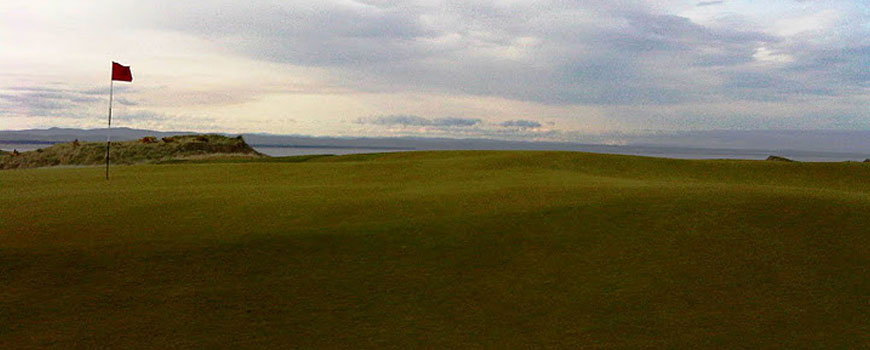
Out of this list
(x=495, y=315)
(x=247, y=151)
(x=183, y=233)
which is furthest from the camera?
(x=247, y=151)

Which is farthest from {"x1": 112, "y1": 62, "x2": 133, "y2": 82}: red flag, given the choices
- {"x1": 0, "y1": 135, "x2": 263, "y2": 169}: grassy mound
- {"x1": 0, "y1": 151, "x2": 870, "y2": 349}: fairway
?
{"x1": 0, "y1": 135, "x2": 263, "y2": 169}: grassy mound

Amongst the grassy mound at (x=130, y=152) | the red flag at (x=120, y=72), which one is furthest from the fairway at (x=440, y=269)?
the grassy mound at (x=130, y=152)

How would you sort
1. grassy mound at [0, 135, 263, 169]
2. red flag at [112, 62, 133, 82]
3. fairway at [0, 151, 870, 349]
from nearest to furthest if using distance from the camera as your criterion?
fairway at [0, 151, 870, 349] < red flag at [112, 62, 133, 82] < grassy mound at [0, 135, 263, 169]

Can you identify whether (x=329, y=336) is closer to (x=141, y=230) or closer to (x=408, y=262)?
(x=408, y=262)

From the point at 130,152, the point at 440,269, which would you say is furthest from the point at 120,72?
the point at 130,152

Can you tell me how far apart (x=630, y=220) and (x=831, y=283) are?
3.40 m

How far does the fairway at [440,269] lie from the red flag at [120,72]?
5.08 meters

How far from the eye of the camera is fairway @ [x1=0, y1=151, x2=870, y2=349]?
25.5 ft

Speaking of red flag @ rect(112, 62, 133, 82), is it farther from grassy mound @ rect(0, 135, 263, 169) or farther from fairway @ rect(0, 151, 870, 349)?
grassy mound @ rect(0, 135, 263, 169)

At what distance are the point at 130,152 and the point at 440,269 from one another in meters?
48.9

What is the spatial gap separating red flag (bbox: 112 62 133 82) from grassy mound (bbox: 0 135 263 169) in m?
31.3

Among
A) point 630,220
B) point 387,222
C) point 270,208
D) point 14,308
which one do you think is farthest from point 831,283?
point 14,308

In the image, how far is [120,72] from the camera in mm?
19219

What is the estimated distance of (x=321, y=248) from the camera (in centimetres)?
1049
